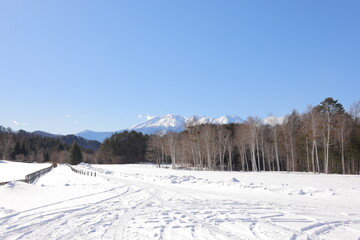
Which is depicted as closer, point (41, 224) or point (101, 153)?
point (41, 224)

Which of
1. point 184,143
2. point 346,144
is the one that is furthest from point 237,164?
point 346,144

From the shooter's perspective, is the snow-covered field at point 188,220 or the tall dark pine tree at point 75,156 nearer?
the snow-covered field at point 188,220

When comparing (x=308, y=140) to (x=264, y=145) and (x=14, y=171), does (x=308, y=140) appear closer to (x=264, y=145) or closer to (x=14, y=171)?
(x=264, y=145)

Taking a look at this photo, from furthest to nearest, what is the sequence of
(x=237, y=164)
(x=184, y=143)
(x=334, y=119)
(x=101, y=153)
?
(x=101, y=153), (x=237, y=164), (x=184, y=143), (x=334, y=119)

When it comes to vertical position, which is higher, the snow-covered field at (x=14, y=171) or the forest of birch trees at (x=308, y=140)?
the forest of birch trees at (x=308, y=140)

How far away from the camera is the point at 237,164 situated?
214 feet

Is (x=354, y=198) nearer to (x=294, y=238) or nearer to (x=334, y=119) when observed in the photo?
(x=294, y=238)

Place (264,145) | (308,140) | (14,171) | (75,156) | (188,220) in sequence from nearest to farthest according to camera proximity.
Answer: (188,220) → (308,140) → (14,171) → (264,145) → (75,156)

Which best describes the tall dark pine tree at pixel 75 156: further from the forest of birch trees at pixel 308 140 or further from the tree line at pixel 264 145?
the forest of birch trees at pixel 308 140

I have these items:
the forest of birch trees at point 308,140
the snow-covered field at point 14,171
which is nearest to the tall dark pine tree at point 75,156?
the snow-covered field at point 14,171

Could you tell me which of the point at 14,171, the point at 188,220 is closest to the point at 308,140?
A: the point at 188,220

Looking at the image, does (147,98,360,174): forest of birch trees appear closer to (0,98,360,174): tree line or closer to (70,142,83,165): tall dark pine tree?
(0,98,360,174): tree line

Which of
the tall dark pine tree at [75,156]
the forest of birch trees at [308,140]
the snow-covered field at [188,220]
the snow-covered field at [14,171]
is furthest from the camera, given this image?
the tall dark pine tree at [75,156]

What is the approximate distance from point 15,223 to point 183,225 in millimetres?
4969
